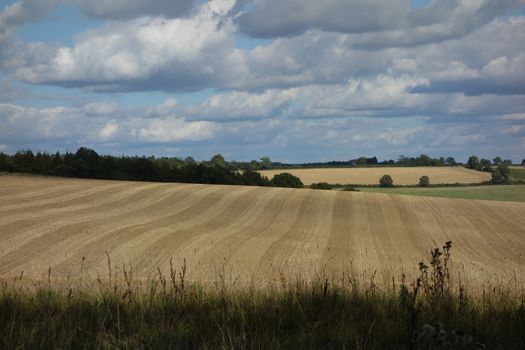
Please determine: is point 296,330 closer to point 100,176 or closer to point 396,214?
point 396,214

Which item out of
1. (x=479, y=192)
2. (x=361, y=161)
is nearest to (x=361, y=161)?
(x=361, y=161)

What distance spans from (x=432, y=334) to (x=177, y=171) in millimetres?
57916

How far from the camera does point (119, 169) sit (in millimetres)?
59656

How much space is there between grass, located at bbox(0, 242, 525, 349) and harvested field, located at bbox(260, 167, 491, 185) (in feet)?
220

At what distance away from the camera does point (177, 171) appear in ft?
203

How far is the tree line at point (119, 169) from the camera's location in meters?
49.5

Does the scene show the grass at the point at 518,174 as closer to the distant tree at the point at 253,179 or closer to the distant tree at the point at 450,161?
the distant tree at the point at 450,161

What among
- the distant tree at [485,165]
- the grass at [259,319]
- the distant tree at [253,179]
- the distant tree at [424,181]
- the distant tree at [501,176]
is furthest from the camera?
the distant tree at [485,165]

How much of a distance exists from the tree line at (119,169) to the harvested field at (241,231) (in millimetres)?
5828

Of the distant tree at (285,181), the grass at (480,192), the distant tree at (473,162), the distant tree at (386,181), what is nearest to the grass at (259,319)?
the grass at (480,192)

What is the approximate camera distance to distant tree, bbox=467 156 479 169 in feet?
304

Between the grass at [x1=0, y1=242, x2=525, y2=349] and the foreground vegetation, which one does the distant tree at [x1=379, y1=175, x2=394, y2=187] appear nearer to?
the foreground vegetation

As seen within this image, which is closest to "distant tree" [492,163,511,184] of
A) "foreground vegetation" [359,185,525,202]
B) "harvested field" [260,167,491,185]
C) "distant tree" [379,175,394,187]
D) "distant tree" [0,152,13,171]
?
"harvested field" [260,167,491,185]

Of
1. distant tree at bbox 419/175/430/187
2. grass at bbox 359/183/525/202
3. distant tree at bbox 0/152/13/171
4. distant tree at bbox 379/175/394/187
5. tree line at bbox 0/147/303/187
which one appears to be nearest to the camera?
distant tree at bbox 0/152/13/171
